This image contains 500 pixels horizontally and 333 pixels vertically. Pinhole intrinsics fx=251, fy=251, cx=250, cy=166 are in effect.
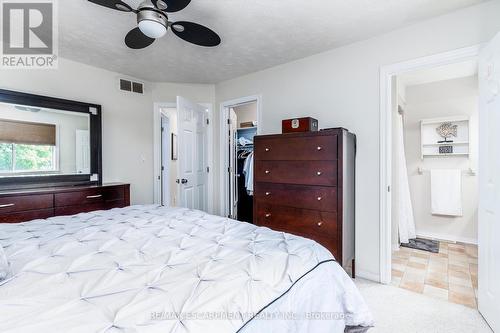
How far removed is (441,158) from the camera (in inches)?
153

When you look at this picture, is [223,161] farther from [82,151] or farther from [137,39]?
[137,39]

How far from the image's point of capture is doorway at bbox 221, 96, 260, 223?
4090 mm

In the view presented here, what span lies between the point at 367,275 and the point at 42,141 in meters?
3.90

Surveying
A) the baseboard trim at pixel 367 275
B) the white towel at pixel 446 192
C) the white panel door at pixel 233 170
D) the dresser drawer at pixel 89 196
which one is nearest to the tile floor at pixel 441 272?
the baseboard trim at pixel 367 275

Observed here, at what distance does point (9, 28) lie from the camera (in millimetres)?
2400

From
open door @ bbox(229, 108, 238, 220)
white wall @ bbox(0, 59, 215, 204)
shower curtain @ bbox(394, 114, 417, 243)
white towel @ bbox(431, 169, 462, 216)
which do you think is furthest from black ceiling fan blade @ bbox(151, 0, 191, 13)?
white towel @ bbox(431, 169, 462, 216)

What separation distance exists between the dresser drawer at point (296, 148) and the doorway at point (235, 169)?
3.87 ft

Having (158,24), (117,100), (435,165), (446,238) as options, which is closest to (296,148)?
(158,24)

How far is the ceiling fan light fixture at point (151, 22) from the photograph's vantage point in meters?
1.70

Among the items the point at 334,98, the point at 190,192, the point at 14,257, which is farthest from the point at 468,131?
the point at 14,257

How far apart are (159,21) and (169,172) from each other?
143 inches

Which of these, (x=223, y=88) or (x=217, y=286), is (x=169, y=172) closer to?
(x=223, y=88)

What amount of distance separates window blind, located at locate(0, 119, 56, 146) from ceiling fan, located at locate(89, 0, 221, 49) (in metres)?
1.68

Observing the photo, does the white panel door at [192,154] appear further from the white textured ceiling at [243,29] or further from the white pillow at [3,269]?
the white pillow at [3,269]
